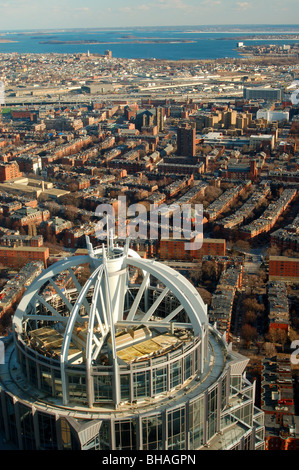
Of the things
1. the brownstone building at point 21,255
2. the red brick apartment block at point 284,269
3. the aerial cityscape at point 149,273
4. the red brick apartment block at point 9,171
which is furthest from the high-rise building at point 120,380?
the red brick apartment block at point 9,171

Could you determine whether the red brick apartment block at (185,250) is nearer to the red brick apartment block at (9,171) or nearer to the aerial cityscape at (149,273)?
→ the aerial cityscape at (149,273)

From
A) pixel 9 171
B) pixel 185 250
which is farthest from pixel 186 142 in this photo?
pixel 185 250

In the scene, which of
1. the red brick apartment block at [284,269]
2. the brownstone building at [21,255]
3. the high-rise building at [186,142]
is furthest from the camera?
the high-rise building at [186,142]

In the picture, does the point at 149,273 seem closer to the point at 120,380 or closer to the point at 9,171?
the point at 120,380

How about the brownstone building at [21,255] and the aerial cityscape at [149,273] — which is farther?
the brownstone building at [21,255]

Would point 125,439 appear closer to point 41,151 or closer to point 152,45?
point 41,151

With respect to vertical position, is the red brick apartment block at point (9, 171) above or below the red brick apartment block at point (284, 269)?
above

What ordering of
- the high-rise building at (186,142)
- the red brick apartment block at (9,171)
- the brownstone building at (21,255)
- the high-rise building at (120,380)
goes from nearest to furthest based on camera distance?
1. the high-rise building at (120,380)
2. the brownstone building at (21,255)
3. the red brick apartment block at (9,171)
4. the high-rise building at (186,142)

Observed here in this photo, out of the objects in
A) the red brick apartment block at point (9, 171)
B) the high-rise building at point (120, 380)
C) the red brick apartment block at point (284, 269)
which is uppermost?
the high-rise building at point (120, 380)
